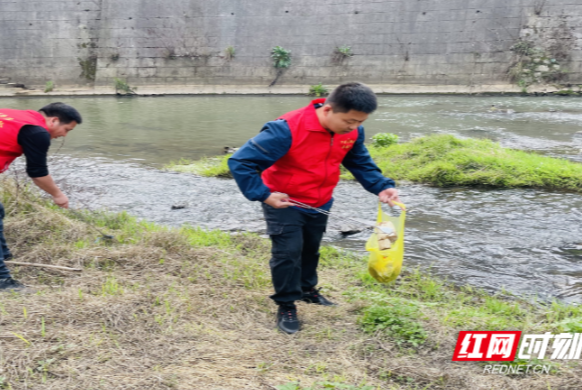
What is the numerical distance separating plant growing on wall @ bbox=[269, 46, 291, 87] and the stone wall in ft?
0.88

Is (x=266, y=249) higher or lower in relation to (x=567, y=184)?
lower

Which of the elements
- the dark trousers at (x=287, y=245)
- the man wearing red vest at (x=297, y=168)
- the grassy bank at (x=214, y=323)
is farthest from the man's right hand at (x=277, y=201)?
the grassy bank at (x=214, y=323)

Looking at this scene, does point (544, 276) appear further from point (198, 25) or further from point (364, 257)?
point (198, 25)

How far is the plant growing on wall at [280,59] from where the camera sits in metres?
21.1

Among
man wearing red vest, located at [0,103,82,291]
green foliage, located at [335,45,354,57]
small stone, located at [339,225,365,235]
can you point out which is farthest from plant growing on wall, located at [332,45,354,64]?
man wearing red vest, located at [0,103,82,291]

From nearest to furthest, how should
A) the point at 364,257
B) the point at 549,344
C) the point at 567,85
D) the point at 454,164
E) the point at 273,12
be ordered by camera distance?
1. the point at 549,344
2. the point at 364,257
3. the point at 454,164
4. the point at 567,85
5. the point at 273,12

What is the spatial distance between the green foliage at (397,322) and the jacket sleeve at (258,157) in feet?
3.40

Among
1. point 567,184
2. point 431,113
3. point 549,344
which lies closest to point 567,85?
point 431,113

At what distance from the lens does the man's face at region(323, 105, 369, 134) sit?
2.74m

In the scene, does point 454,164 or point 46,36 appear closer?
point 454,164

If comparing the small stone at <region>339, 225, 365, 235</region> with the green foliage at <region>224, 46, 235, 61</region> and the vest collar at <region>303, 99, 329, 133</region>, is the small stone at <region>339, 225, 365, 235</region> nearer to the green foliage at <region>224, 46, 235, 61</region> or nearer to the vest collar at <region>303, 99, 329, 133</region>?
the vest collar at <region>303, 99, 329, 133</region>

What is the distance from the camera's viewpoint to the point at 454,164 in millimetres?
7020

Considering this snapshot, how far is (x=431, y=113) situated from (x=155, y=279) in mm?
12412

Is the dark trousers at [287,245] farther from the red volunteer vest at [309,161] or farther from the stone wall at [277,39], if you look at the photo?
the stone wall at [277,39]
